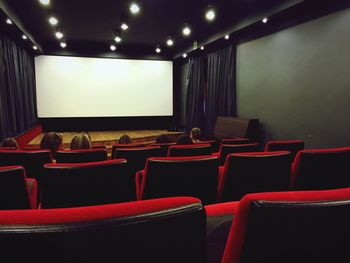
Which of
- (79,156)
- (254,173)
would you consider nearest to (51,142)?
(79,156)

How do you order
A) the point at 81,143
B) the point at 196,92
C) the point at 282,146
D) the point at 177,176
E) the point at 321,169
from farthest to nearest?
1. the point at 196,92
2. the point at 81,143
3. the point at 282,146
4. the point at 321,169
5. the point at 177,176

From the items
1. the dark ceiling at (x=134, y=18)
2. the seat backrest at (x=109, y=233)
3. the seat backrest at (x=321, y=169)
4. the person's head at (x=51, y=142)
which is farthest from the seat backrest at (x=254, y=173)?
the dark ceiling at (x=134, y=18)

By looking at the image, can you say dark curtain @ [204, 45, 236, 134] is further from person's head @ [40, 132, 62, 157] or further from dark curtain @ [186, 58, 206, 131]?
person's head @ [40, 132, 62, 157]

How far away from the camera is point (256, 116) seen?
6.27 metres

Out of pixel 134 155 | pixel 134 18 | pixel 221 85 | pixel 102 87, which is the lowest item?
pixel 134 155

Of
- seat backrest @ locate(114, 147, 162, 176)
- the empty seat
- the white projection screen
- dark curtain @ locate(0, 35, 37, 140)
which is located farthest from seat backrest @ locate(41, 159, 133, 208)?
the white projection screen

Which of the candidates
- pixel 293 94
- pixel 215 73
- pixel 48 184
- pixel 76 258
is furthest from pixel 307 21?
pixel 76 258

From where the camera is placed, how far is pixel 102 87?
9898 millimetres

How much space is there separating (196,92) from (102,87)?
3.54 meters

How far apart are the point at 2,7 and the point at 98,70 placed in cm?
495

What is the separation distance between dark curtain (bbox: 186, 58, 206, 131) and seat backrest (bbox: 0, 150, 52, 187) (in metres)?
7.18

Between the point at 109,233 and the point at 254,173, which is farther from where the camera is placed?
the point at 254,173

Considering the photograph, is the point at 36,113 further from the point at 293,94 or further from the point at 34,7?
the point at 293,94

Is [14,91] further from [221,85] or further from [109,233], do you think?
[109,233]
